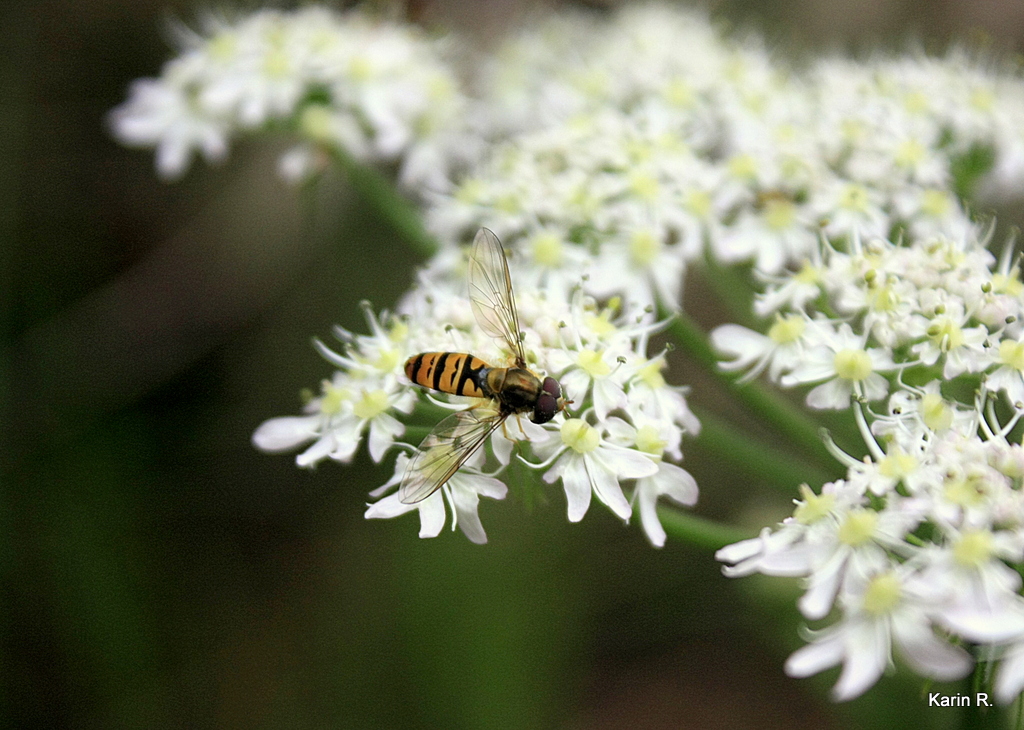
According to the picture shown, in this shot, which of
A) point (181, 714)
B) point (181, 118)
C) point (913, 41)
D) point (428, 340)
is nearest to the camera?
point (428, 340)

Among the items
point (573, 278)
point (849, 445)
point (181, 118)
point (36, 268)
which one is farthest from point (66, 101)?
point (849, 445)

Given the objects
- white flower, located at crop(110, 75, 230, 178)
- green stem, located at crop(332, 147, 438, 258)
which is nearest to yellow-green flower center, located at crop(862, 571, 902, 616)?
green stem, located at crop(332, 147, 438, 258)

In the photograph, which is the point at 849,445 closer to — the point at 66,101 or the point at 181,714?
the point at 181,714

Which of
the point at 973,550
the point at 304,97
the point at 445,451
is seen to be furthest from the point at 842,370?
the point at 304,97

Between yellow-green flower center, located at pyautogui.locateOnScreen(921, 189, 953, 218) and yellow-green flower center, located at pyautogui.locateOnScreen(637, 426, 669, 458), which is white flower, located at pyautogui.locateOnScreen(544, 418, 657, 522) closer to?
yellow-green flower center, located at pyautogui.locateOnScreen(637, 426, 669, 458)

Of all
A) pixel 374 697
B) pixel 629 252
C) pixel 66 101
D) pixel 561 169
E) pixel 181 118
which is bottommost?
pixel 374 697

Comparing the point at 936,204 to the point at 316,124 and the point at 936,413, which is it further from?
the point at 316,124
